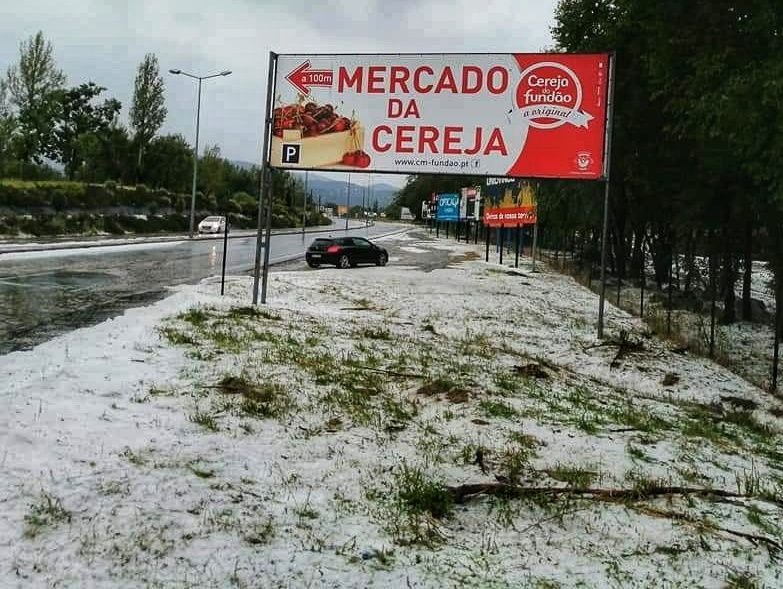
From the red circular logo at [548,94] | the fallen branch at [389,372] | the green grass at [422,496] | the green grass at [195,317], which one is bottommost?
the green grass at [422,496]

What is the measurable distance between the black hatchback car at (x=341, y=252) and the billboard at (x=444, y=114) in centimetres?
1334

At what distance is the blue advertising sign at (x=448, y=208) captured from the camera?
179ft

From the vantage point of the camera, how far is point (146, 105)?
174 feet

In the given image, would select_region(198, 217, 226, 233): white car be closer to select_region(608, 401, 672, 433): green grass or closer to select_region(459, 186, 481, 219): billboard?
select_region(459, 186, 481, 219): billboard

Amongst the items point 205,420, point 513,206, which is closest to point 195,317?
point 205,420

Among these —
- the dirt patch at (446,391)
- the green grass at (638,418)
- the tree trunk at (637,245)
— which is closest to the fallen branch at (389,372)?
the dirt patch at (446,391)

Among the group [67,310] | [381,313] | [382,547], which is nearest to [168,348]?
[67,310]

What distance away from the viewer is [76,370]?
6645 millimetres

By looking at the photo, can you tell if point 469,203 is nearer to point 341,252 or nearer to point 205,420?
point 341,252

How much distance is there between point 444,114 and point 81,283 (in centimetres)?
916

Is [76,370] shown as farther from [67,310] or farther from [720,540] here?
[720,540]

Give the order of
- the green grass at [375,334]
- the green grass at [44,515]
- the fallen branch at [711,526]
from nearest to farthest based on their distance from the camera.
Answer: the green grass at [44,515] → the fallen branch at [711,526] → the green grass at [375,334]

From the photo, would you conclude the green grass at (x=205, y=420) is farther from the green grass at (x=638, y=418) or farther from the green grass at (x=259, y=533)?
the green grass at (x=638, y=418)

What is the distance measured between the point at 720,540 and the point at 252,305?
406 inches
